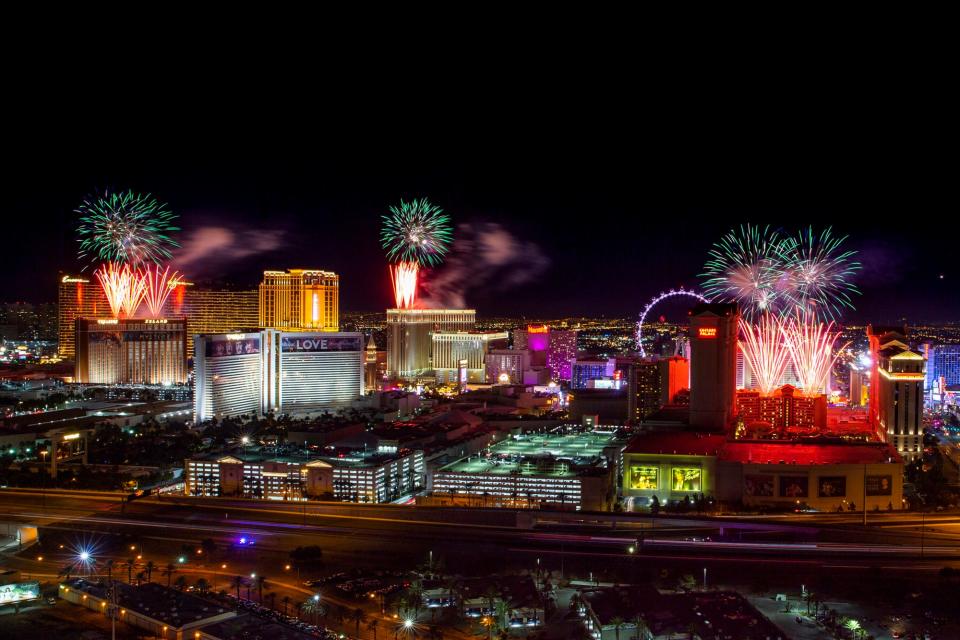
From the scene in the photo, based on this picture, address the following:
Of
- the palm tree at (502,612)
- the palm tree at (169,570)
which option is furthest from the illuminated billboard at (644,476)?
the palm tree at (169,570)

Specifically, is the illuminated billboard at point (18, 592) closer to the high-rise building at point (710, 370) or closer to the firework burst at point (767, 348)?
the high-rise building at point (710, 370)

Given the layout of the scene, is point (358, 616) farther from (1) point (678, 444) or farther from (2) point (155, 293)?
(2) point (155, 293)

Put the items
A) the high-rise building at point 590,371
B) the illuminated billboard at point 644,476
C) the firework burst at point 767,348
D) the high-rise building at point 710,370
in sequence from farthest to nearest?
the high-rise building at point 590,371 → the firework burst at point 767,348 → the high-rise building at point 710,370 → the illuminated billboard at point 644,476

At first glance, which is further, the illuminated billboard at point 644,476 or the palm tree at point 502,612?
the illuminated billboard at point 644,476

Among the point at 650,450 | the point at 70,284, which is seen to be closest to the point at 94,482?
the point at 650,450

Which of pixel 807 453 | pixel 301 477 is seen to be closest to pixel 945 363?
pixel 807 453

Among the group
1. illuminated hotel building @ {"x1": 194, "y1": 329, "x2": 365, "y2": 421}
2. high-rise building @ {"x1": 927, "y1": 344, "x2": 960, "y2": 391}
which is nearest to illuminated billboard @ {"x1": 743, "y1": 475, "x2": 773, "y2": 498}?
illuminated hotel building @ {"x1": 194, "y1": 329, "x2": 365, "y2": 421}

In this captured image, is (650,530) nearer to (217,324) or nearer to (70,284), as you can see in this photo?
(217,324)
